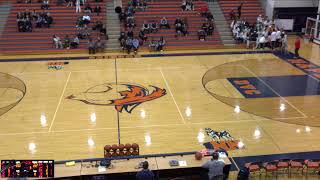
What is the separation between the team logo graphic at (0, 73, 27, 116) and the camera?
17016mm

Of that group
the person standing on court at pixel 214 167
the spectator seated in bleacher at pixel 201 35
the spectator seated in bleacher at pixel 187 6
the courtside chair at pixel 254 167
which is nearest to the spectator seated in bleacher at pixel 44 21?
the spectator seated in bleacher at pixel 187 6

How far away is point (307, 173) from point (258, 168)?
65.1 inches

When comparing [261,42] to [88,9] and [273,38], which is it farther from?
[88,9]

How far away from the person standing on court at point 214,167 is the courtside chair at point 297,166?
2.54m

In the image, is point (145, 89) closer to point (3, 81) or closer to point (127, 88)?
point (127, 88)

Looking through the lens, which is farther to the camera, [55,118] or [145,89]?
[145,89]

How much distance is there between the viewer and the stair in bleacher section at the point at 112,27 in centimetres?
2745

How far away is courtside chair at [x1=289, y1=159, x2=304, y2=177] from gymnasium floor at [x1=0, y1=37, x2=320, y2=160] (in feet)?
4.35

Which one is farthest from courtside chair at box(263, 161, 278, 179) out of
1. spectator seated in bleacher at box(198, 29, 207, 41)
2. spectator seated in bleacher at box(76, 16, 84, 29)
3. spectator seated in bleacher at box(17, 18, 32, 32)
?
spectator seated in bleacher at box(17, 18, 32, 32)

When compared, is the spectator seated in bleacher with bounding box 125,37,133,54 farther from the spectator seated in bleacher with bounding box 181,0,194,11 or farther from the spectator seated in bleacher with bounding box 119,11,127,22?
the spectator seated in bleacher with bounding box 181,0,194,11

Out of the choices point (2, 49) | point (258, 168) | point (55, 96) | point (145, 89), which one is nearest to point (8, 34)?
point (2, 49)

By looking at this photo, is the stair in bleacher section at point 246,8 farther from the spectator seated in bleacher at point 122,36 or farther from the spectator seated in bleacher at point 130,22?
the spectator seated in bleacher at point 122,36

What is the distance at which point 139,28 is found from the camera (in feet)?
95.3

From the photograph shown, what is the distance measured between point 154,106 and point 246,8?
61.3 feet
